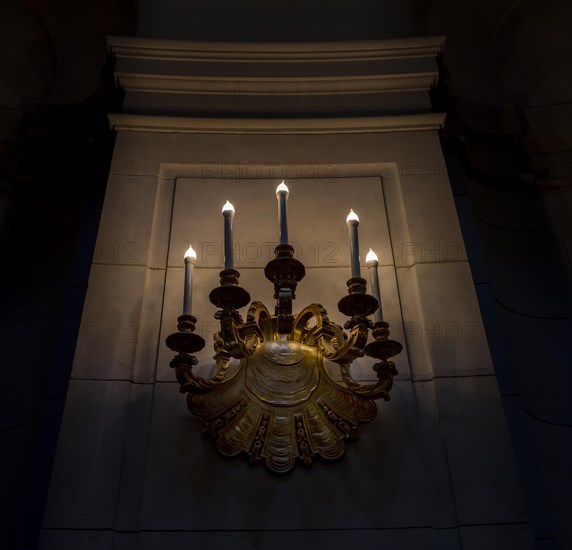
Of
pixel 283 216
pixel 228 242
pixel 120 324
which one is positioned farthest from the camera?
pixel 120 324

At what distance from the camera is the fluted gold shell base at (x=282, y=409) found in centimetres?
227

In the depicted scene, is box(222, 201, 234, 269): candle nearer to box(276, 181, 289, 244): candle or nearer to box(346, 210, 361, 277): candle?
box(276, 181, 289, 244): candle

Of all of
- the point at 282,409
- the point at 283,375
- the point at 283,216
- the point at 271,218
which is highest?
the point at 271,218

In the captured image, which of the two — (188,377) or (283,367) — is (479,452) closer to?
(283,367)

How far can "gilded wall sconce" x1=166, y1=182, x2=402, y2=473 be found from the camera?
221cm

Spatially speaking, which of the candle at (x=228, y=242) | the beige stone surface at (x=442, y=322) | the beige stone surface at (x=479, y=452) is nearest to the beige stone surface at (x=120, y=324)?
the candle at (x=228, y=242)

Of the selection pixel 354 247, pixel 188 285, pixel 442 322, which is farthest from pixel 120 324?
pixel 442 322

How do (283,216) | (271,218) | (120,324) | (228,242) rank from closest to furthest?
(228,242) < (283,216) < (120,324) < (271,218)

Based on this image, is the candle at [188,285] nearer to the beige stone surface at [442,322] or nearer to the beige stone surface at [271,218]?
the beige stone surface at [271,218]

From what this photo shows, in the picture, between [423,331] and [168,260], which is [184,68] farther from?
[423,331]

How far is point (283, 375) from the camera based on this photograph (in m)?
2.38

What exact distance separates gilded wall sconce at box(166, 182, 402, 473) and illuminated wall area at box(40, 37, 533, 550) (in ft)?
0.22

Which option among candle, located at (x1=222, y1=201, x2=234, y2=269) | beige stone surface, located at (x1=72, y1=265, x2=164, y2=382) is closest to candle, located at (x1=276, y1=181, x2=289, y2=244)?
candle, located at (x1=222, y1=201, x2=234, y2=269)

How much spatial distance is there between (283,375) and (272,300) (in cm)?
34
